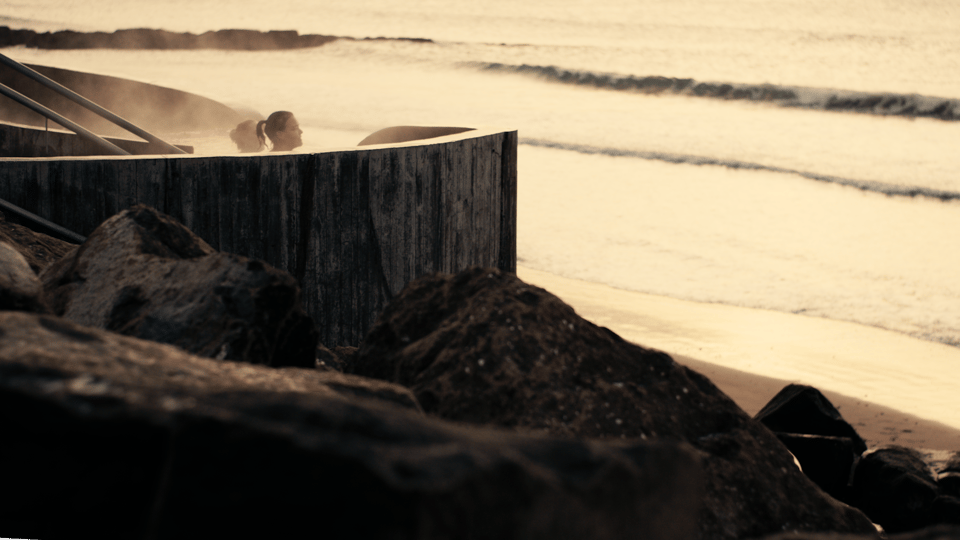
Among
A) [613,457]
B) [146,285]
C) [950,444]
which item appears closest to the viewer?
[613,457]

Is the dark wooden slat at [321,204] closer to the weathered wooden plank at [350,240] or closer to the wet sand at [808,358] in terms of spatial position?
the weathered wooden plank at [350,240]

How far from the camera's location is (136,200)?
13.9ft

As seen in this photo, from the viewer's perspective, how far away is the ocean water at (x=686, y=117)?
39.6 feet

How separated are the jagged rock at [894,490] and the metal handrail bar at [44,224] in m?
4.16

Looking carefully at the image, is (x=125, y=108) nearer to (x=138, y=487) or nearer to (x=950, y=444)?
(x=950, y=444)

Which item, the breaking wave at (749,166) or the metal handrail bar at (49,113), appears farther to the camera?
the breaking wave at (749,166)

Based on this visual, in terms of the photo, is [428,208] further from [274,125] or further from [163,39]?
[163,39]

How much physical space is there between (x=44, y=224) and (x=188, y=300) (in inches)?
74.1

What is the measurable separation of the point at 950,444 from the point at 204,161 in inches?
226

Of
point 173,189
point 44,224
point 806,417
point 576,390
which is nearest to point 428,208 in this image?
point 173,189

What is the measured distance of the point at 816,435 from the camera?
4.43 meters

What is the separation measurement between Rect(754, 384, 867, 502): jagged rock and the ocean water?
17.0 ft

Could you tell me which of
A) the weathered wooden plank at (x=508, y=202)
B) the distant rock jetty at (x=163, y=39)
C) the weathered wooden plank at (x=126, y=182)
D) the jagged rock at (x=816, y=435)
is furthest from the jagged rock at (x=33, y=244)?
the distant rock jetty at (x=163, y=39)

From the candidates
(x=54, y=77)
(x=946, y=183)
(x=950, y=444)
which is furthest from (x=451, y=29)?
(x=950, y=444)
